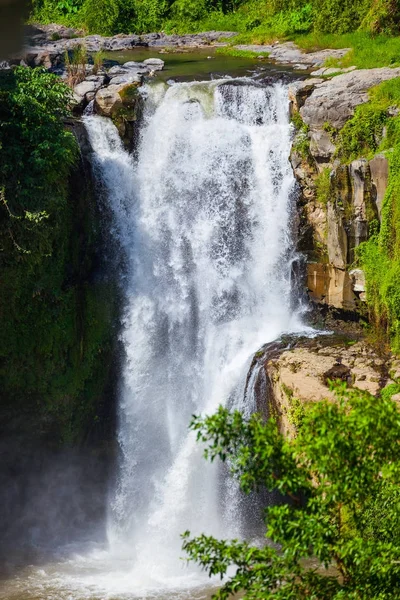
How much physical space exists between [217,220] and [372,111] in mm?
4575

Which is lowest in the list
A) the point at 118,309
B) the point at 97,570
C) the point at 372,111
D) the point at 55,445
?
the point at 97,570

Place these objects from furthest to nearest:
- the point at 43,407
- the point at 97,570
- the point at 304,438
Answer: the point at 43,407 < the point at 97,570 < the point at 304,438

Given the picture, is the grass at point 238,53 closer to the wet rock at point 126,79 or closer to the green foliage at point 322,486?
the wet rock at point 126,79

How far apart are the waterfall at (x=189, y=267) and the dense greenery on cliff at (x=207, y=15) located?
1001 cm

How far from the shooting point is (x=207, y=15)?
34625mm

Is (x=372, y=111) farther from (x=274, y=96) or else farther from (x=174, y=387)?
(x=174, y=387)

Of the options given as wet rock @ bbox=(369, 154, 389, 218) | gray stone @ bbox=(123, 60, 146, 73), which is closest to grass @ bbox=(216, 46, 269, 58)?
gray stone @ bbox=(123, 60, 146, 73)

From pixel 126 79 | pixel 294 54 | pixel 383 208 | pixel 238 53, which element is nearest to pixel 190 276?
pixel 383 208

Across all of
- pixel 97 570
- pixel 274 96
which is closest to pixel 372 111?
pixel 274 96

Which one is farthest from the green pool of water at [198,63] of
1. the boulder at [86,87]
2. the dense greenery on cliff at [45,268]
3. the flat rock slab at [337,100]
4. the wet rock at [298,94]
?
the dense greenery on cliff at [45,268]

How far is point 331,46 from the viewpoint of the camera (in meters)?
28.5

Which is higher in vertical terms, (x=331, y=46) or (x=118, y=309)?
(x=331, y=46)

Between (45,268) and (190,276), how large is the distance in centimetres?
360

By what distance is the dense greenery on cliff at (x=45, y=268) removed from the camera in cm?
1811
